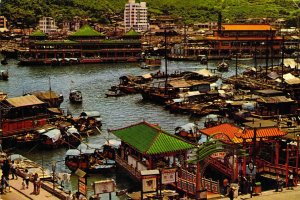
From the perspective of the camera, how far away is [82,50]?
287ft

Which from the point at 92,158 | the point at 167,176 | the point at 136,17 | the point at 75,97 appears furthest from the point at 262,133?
the point at 136,17

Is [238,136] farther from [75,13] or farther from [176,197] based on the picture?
[75,13]

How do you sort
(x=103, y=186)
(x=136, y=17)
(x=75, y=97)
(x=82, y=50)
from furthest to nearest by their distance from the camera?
(x=136, y=17) < (x=82, y=50) < (x=75, y=97) < (x=103, y=186)

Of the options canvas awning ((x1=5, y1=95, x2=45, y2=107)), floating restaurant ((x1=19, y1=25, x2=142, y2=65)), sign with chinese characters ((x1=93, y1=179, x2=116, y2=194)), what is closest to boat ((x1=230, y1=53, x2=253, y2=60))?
floating restaurant ((x1=19, y1=25, x2=142, y2=65))

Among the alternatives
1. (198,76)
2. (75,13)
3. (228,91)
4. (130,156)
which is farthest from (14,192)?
(75,13)

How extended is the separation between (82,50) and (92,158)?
57032mm

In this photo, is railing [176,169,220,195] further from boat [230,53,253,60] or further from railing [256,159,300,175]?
boat [230,53,253,60]

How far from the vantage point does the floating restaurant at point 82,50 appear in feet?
279

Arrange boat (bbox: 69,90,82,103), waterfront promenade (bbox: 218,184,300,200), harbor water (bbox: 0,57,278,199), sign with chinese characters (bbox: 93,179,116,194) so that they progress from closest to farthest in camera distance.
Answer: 1. sign with chinese characters (bbox: 93,179,116,194)
2. waterfront promenade (bbox: 218,184,300,200)
3. harbor water (bbox: 0,57,278,199)
4. boat (bbox: 69,90,82,103)

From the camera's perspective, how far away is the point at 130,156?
2908 centimetres

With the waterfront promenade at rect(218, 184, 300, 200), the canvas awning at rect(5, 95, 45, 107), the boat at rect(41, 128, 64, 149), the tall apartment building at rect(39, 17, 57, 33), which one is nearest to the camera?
the waterfront promenade at rect(218, 184, 300, 200)

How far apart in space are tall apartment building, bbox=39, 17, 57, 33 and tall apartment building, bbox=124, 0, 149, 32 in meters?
15.8

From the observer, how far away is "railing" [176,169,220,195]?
24.6 meters

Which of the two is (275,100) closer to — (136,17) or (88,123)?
(88,123)
